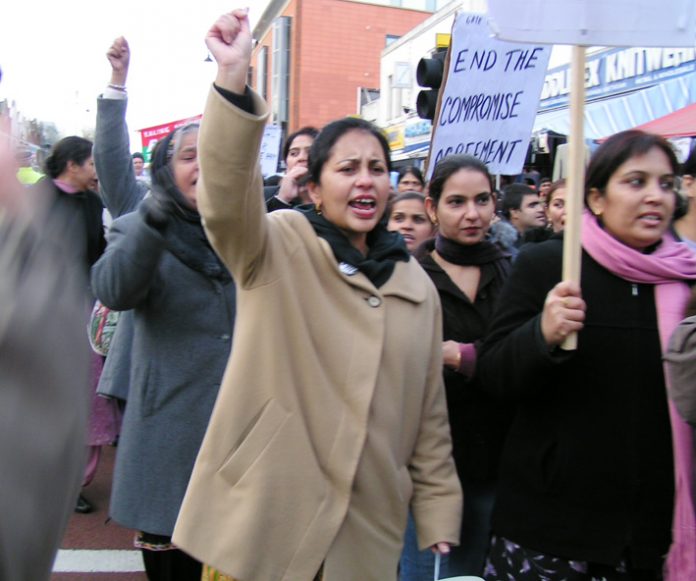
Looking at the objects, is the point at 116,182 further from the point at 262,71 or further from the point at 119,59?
the point at 262,71

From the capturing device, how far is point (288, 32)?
39.6 meters

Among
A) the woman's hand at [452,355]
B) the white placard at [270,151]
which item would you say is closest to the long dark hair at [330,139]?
the woman's hand at [452,355]

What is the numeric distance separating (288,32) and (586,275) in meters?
39.9

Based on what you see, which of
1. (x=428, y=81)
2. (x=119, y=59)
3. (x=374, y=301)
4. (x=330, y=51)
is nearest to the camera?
(x=374, y=301)

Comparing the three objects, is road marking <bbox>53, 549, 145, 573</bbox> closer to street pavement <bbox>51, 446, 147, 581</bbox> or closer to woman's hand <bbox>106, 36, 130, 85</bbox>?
street pavement <bbox>51, 446, 147, 581</bbox>

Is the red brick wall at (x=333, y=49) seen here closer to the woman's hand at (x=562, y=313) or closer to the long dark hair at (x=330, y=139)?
the long dark hair at (x=330, y=139)

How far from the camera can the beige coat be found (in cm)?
191

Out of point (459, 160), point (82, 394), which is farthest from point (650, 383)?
point (82, 394)

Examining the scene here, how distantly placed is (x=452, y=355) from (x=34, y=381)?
1.77 m

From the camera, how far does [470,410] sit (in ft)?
9.25

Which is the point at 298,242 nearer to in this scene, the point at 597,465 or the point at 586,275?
the point at 586,275

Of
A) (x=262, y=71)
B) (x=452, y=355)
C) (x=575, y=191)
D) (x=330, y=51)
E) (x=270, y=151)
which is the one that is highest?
(x=262, y=71)

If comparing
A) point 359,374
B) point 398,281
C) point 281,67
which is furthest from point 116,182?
point 281,67

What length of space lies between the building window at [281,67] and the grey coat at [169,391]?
37.7 metres
